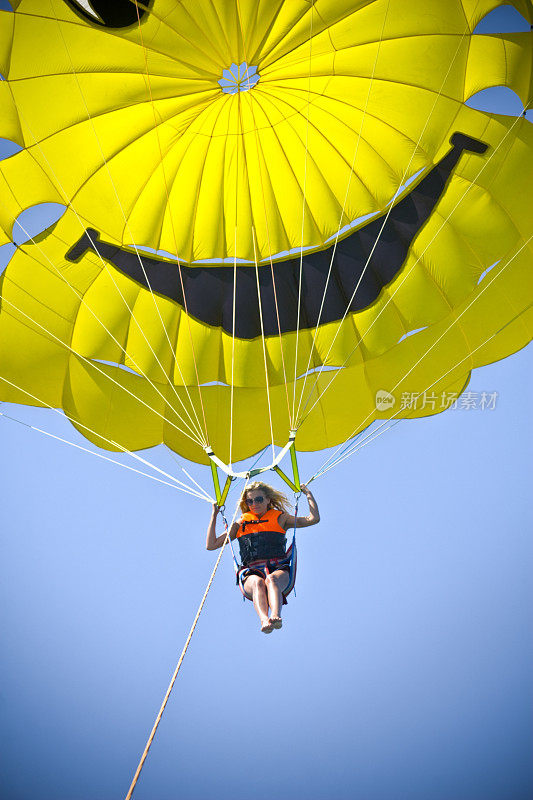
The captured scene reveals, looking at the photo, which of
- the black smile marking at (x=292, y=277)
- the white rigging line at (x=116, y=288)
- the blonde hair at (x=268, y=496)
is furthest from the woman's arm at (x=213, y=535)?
the black smile marking at (x=292, y=277)

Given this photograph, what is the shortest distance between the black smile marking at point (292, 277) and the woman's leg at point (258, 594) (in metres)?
2.33

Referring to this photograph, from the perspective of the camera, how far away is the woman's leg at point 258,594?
4.82 m

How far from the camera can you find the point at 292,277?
21.9 feet

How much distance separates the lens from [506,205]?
6055 mm

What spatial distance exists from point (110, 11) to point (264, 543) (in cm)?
360

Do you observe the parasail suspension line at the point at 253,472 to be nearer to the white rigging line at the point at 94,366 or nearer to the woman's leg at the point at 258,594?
the woman's leg at the point at 258,594

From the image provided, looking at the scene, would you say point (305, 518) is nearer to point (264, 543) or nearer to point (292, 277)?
point (264, 543)

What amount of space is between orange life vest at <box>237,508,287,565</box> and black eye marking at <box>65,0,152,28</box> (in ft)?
11.1

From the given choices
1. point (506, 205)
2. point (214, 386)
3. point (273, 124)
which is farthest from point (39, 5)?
point (506, 205)

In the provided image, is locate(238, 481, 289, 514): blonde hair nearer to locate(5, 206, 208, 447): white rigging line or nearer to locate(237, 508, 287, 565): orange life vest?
locate(237, 508, 287, 565): orange life vest

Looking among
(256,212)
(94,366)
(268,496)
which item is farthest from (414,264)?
(94,366)

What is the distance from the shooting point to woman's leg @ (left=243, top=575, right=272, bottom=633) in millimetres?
4824

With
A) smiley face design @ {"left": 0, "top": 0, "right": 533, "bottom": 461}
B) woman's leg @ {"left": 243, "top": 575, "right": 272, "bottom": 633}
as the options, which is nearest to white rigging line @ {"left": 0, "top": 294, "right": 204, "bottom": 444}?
smiley face design @ {"left": 0, "top": 0, "right": 533, "bottom": 461}

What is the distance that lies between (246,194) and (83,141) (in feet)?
4.23
